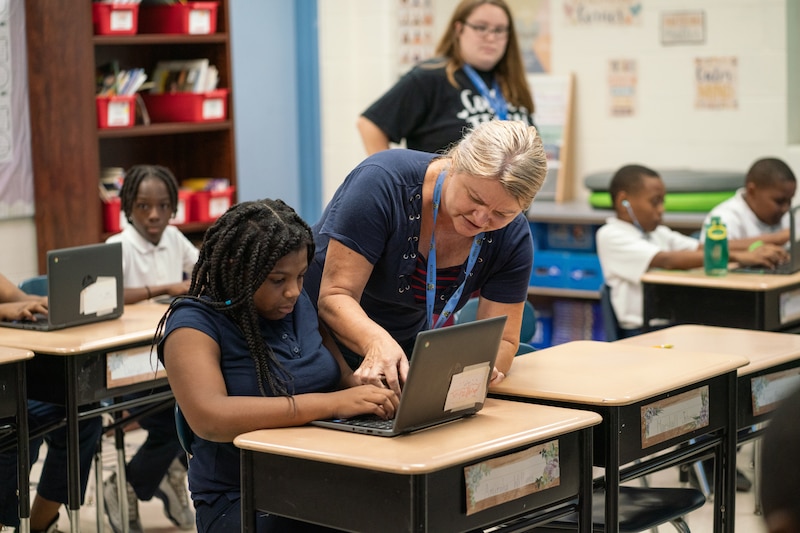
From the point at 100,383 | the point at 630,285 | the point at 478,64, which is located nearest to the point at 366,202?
the point at 100,383

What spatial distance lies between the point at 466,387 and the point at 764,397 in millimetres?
1063

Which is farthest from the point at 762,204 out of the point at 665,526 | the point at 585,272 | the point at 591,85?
the point at 591,85

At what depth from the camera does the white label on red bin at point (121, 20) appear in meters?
5.05

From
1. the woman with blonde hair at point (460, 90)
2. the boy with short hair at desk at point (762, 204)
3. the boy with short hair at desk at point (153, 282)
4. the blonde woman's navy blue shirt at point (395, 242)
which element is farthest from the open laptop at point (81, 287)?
the boy with short hair at desk at point (762, 204)

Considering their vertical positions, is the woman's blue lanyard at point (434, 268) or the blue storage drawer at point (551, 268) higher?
the woman's blue lanyard at point (434, 268)

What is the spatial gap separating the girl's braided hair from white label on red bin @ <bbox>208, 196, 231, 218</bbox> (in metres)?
3.17

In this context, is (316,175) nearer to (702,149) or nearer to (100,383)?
(702,149)

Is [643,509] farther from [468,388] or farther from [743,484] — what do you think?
[743,484]

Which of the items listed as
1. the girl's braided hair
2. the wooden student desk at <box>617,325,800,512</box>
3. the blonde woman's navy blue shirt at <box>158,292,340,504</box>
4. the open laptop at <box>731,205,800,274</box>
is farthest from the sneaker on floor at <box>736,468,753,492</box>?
the girl's braided hair

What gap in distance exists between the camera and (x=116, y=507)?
12.3 ft

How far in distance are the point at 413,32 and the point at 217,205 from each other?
1.66m

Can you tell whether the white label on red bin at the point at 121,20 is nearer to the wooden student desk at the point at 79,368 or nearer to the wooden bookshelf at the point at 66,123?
the wooden bookshelf at the point at 66,123

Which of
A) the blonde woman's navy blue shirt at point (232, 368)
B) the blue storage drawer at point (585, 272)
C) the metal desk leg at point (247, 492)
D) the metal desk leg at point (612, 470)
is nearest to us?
the metal desk leg at point (247, 492)

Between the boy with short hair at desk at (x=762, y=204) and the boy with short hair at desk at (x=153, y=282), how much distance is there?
2.05m
